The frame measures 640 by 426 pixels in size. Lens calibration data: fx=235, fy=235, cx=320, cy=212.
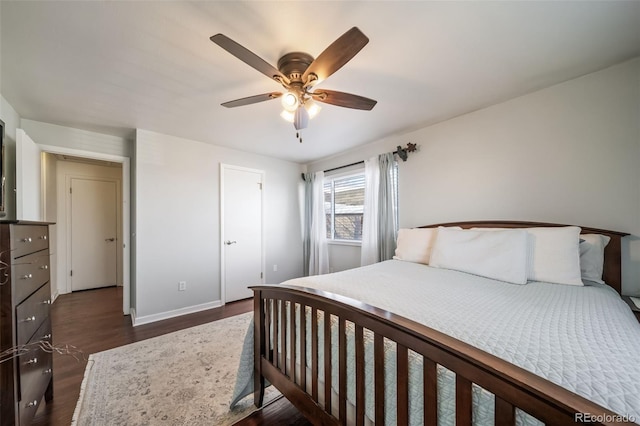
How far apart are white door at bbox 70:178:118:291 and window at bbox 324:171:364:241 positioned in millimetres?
4151

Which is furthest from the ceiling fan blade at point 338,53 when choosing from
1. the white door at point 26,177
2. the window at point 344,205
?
the white door at point 26,177

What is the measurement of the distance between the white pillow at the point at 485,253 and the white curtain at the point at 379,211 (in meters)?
0.94

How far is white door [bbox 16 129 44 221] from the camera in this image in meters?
2.08

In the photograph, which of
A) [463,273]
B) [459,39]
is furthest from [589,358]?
[459,39]

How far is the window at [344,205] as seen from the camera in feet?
12.5

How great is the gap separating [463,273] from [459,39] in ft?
5.48

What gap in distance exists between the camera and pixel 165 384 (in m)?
1.76

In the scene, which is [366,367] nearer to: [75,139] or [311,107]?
[311,107]

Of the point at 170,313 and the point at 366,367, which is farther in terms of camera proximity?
the point at 170,313

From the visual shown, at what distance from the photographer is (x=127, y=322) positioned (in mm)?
2852

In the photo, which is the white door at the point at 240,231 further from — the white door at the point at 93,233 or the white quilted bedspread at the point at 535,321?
the white door at the point at 93,233

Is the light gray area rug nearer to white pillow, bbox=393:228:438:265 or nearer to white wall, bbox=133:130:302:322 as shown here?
white wall, bbox=133:130:302:322

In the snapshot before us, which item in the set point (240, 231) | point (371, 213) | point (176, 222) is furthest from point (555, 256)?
point (176, 222)

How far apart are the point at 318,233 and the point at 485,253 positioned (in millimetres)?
2653
